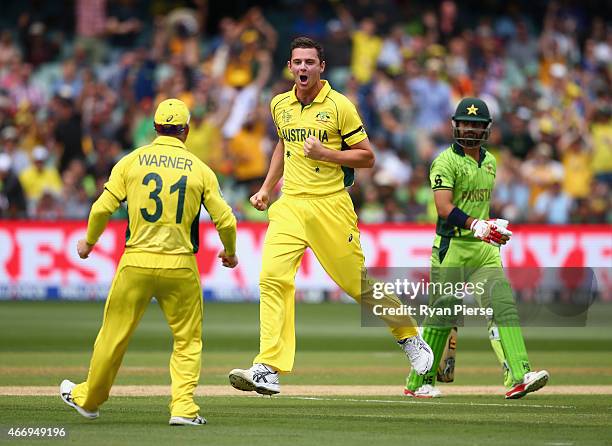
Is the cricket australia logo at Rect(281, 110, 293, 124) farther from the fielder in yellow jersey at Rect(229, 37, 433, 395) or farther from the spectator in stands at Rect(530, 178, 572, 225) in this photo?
the spectator in stands at Rect(530, 178, 572, 225)

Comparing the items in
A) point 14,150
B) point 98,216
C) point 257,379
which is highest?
point 14,150

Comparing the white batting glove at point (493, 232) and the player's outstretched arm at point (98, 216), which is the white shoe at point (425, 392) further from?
the player's outstretched arm at point (98, 216)

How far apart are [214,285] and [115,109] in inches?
184

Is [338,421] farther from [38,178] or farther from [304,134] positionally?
[38,178]

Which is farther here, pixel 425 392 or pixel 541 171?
pixel 541 171

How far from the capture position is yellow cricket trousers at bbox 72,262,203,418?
993 centimetres

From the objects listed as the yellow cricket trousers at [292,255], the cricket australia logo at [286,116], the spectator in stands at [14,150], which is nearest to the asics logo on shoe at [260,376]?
the yellow cricket trousers at [292,255]

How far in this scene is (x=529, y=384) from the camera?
11.7m

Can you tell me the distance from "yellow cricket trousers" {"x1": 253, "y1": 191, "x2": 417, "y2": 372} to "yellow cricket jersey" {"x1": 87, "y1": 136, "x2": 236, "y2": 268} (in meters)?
1.33

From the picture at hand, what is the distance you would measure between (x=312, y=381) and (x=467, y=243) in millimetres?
2600

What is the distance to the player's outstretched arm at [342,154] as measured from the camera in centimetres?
1120

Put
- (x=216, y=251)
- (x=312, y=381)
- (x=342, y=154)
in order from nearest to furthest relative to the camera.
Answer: (x=342, y=154)
(x=312, y=381)
(x=216, y=251)

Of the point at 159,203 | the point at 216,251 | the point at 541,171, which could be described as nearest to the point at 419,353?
the point at 159,203

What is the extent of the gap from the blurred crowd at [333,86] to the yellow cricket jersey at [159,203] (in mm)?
14195
